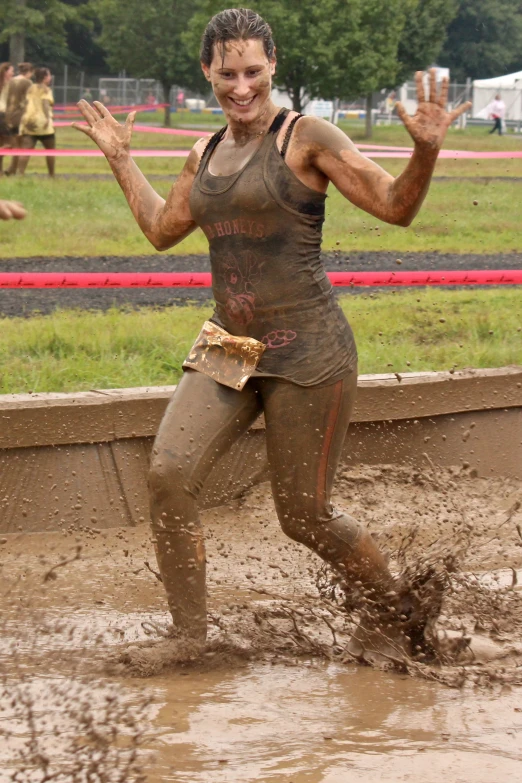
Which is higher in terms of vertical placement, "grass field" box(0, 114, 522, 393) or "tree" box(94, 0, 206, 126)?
"tree" box(94, 0, 206, 126)

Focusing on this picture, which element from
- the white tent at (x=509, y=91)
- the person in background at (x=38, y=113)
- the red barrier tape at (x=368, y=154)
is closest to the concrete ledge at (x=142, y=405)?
the red barrier tape at (x=368, y=154)

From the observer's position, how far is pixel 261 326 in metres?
4.04

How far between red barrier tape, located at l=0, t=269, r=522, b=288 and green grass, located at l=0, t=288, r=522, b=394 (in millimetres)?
267

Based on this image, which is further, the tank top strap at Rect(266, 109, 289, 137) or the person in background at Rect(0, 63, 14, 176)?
the person in background at Rect(0, 63, 14, 176)

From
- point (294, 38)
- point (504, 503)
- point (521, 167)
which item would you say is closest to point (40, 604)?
point (504, 503)

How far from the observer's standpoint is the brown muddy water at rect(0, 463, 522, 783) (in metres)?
3.54

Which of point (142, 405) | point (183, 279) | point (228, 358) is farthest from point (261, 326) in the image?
point (183, 279)

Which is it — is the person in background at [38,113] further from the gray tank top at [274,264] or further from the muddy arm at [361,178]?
the muddy arm at [361,178]

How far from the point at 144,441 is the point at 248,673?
1.63m

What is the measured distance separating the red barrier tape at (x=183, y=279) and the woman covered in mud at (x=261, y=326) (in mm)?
2803

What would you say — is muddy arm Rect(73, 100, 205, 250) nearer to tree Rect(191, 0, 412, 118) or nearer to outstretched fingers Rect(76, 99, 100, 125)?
outstretched fingers Rect(76, 99, 100, 125)

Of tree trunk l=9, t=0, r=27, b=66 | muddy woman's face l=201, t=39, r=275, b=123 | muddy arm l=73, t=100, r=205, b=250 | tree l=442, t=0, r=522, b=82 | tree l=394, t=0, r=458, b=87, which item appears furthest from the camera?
tree l=442, t=0, r=522, b=82

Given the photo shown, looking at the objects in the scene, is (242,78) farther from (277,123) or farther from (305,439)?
(305,439)

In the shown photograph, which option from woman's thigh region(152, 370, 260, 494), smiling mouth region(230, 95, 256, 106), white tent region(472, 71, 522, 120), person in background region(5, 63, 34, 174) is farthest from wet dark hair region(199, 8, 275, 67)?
white tent region(472, 71, 522, 120)
